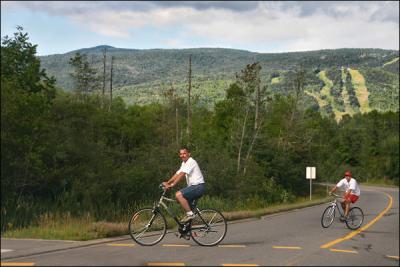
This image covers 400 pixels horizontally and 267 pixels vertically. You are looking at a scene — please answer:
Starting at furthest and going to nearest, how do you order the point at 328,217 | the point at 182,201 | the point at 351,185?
1. the point at 351,185
2. the point at 328,217
3. the point at 182,201

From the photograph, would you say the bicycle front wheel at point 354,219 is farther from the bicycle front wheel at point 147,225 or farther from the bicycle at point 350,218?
the bicycle front wheel at point 147,225

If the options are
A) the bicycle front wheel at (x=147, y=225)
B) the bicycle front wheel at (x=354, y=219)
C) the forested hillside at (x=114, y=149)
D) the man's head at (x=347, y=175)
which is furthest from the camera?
the forested hillside at (x=114, y=149)

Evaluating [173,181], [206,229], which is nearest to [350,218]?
[206,229]

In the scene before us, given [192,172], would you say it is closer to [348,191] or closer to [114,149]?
[348,191]

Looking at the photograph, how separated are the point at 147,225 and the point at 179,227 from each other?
68 cm

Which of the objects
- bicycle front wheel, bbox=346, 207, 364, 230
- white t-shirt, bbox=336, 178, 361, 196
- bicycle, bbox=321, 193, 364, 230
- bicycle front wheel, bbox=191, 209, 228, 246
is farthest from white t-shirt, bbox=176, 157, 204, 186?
white t-shirt, bbox=336, 178, 361, 196

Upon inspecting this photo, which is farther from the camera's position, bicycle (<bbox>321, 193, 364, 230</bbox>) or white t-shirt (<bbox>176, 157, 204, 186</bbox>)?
bicycle (<bbox>321, 193, 364, 230</bbox>)

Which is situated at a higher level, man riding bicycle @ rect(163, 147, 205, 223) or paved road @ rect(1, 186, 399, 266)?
man riding bicycle @ rect(163, 147, 205, 223)

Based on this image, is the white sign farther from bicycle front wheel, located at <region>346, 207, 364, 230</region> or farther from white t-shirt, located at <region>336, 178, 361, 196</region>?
bicycle front wheel, located at <region>346, 207, 364, 230</region>

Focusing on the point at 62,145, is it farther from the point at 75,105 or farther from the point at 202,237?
the point at 202,237

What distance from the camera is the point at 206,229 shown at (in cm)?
1209

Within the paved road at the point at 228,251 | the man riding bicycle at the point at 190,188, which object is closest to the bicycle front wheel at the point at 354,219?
the paved road at the point at 228,251

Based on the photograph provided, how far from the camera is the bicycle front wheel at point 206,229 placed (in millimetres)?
12023

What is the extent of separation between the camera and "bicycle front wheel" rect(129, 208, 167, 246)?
39.2 ft
